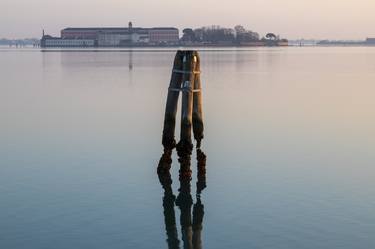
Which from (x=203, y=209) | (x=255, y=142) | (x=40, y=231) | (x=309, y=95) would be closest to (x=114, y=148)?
(x=255, y=142)

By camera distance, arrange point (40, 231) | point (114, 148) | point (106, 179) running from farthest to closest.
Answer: point (114, 148), point (106, 179), point (40, 231)

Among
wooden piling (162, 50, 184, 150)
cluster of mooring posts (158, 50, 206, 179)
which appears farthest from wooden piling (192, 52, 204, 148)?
wooden piling (162, 50, 184, 150)

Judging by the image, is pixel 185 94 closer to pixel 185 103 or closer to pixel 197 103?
pixel 185 103

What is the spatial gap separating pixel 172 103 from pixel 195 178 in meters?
2.28

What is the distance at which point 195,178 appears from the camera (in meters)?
17.5

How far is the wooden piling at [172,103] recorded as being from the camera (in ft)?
54.0

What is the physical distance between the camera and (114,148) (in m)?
21.2

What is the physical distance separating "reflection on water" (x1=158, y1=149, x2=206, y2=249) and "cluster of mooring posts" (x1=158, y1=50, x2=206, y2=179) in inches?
15.5

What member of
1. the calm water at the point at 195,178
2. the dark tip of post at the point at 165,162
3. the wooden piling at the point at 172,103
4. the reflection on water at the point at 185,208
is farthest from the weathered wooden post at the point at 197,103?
the calm water at the point at 195,178

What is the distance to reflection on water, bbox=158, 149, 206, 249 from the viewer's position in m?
12.6

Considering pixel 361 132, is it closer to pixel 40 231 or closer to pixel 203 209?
pixel 203 209

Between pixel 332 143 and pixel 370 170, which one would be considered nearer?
pixel 370 170

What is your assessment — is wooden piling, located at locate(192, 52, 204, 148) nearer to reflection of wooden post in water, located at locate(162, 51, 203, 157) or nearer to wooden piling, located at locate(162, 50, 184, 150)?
reflection of wooden post in water, located at locate(162, 51, 203, 157)

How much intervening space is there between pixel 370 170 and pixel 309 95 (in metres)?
22.8
